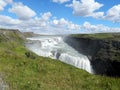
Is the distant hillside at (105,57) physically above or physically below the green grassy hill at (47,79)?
below

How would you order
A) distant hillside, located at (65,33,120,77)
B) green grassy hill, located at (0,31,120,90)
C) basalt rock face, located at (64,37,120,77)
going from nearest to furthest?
Answer: green grassy hill, located at (0,31,120,90), basalt rock face, located at (64,37,120,77), distant hillside, located at (65,33,120,77)

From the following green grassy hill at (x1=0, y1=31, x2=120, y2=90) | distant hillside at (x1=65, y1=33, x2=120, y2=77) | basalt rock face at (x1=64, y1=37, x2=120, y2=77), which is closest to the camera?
green grassy hill at (x1=0, y1=31, x2=120, y2=90)

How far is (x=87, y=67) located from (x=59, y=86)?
76397 millimetres

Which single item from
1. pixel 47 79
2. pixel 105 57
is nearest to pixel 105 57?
pixel 105 57

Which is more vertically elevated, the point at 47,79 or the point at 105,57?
the point at 47,79

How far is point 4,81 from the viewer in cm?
1326

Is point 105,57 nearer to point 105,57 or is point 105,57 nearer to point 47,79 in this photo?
point 105,57

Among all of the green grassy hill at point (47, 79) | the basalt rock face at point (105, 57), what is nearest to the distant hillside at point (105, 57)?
the basalt rock face at point (105, 57)

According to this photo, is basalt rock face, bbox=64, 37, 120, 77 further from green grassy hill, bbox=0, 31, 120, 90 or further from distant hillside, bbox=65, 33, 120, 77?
green grassy hill, bbox=0, 31, 120, 90

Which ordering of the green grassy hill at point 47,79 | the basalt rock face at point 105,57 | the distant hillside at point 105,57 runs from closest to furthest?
the green grassy hill at point 47,79
the basalt rock face at point 105,57
the distant hillside at point 105,57

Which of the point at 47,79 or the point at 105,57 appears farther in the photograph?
the point at 105,57

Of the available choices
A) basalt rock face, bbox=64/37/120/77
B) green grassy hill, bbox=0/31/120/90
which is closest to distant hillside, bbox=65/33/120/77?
basalt rock face, bbox=64/37/120/77

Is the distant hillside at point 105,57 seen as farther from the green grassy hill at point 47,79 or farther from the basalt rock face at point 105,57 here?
the green grassy hill at point 47,79

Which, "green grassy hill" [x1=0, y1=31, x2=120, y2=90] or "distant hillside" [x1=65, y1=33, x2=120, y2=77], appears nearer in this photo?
"green grassy hill" [x1=0, y1=31, x2=120, y2=90]
